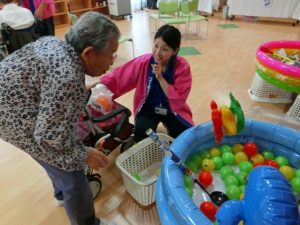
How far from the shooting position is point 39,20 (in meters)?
3.40

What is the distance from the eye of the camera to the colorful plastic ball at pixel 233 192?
143 centimetres

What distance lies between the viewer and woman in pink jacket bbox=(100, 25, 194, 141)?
1616mm

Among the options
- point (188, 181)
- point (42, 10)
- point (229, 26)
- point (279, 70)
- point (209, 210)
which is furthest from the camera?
point (229, 26)

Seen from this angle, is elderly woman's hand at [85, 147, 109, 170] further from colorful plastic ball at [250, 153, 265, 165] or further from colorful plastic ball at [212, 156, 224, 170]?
colorful plastic ball at [250, 153, 265, 165]

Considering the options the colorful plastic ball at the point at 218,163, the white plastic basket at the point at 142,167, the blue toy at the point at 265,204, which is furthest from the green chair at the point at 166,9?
the blue toy at the point at 265,204

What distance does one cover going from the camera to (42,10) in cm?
332

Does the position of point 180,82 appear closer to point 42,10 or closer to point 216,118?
point 216,118

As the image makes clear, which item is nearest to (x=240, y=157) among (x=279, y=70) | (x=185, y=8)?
(x=279, y=70)

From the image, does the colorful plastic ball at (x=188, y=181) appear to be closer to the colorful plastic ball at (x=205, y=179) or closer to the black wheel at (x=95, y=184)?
the colorful plastic ball at (x=205, y=179)

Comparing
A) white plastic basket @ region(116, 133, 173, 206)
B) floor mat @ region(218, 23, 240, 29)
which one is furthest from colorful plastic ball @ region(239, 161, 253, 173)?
floor mat @ region(218, 23, 240, 29)

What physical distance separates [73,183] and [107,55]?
0.57 m

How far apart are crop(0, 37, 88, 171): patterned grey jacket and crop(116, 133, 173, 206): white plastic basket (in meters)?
0.59

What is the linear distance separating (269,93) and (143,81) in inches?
64.0

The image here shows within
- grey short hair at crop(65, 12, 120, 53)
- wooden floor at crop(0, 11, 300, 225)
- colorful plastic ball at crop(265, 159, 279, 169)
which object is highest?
grey short hair at crop(65, 12, 120, 53)
